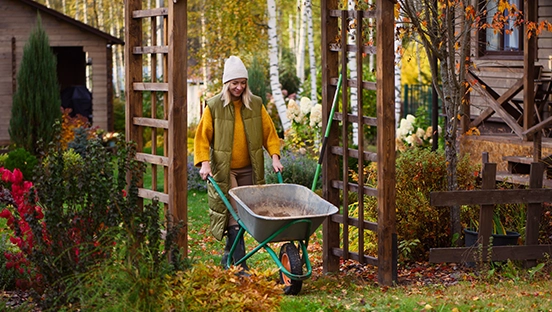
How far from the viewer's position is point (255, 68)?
65.2ft

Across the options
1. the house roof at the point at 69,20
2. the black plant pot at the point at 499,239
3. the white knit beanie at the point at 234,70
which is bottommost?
the black plant pot at the point at 499,239

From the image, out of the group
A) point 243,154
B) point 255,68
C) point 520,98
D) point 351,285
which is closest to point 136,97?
point 243,154

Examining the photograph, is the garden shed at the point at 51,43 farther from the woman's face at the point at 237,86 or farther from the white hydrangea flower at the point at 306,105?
the woman's face at the point at 237,86

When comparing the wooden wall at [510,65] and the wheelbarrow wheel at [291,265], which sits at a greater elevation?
the wooden wall at [510,65]

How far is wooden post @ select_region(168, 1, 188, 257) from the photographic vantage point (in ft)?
21.5

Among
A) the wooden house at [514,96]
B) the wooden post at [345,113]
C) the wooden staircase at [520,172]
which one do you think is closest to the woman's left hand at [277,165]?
the wooden post at [345,113]

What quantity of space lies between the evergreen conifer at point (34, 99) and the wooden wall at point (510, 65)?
8283mm

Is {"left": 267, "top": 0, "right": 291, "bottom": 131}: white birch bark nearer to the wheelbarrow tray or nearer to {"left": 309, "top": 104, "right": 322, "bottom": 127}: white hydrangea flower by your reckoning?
{"left": 309, "top": 104, "right": 322, "bottom": 127}: white hydrangea flower

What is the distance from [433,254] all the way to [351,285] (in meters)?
0.81

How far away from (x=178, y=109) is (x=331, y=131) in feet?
5.93

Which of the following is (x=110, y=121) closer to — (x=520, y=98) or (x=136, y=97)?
(x=520, y=98)

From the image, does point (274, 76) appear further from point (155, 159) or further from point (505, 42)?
point (155, 159)

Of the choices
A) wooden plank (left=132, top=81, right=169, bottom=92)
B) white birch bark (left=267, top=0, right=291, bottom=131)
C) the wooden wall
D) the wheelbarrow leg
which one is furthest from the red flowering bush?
white birch bark (left=267, top=0, right=291, bottom=131)

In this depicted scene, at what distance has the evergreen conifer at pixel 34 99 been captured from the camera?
16672 millimetres
